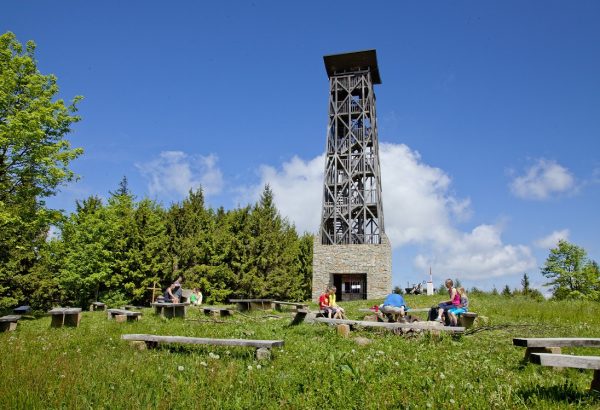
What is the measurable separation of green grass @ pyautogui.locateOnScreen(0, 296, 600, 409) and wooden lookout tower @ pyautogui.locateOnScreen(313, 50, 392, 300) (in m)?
24.6

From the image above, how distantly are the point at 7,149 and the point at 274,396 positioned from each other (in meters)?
19.4

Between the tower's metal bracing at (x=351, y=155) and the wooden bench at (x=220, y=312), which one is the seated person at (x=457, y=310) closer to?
the wooden bench at (x=220, y=312)

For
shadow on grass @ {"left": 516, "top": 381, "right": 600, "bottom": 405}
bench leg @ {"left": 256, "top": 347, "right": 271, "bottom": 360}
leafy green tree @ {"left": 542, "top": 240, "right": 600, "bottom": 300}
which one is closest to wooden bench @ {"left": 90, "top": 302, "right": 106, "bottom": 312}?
bench leg @ {"left": 256, "top": 347, "right": 271, "bottom": 360}

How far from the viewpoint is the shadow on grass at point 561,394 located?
Result: 4598 mm

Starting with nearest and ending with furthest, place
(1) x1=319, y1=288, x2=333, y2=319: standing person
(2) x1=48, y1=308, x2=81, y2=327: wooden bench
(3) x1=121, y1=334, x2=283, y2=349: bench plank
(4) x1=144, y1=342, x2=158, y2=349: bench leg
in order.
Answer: (3) x1=121, y1=334, x2=283, y2=349: bench plank, (4) x1=144, y1=342, x2=158, y2=349: bench leg, (1) x1=319, y1=288, x2=333, y2=319: standing person, (2) x1=48, y1=308, x2=81, y2=327: wooden bench

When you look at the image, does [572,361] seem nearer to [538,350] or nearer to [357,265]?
[538,350]

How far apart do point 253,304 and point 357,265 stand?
14.6 metres

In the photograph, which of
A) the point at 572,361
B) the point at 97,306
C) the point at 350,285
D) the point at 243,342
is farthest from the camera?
the point at 350,285

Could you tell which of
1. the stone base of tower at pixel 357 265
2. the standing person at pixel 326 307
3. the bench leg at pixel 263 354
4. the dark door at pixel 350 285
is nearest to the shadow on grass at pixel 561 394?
the bench leg at pixel 263 354

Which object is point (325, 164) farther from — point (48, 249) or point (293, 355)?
point (293, 355)

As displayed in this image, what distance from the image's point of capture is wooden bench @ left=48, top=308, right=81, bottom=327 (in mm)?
12969

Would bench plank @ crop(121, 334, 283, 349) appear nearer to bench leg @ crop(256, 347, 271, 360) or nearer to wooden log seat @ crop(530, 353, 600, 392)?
bench leg @ crop(256, 347, 271, 360)

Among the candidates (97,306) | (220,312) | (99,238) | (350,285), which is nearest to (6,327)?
(220,312)

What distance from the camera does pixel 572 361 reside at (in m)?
4.55
